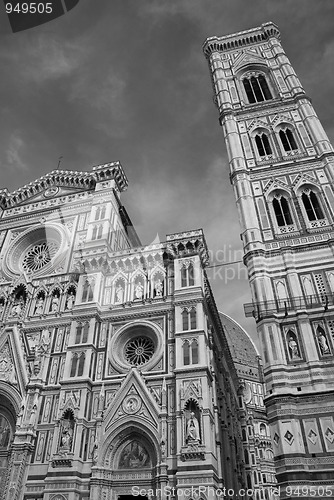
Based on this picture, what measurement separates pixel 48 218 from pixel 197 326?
56.9ft

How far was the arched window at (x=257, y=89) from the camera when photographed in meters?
35.1

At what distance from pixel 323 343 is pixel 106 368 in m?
11.8

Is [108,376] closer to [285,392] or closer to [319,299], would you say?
[285,392]

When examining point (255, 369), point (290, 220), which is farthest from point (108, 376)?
point (255, 369)

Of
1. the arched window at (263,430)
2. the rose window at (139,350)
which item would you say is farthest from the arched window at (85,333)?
the arched window at (263,430)

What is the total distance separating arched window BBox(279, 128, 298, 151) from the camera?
1171 inches

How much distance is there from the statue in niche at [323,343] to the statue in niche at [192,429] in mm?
7051

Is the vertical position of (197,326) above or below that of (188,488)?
above

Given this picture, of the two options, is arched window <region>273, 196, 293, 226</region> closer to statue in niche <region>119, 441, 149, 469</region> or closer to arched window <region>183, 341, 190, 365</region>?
arched window <region>183, 341, 190, 365</region>

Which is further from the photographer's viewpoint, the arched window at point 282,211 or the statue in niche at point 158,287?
the arched window at point 282,211

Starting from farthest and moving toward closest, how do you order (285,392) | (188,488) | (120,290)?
(120,290) < (285,392) < (188,488)

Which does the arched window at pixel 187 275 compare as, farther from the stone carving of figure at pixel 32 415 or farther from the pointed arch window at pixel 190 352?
the stone carving of figure at pixel 32 415

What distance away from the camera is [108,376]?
73.2 feet

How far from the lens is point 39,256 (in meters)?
31.8
